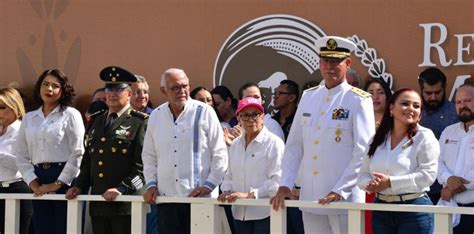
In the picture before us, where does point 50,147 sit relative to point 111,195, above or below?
above

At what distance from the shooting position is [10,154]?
7.89 metres

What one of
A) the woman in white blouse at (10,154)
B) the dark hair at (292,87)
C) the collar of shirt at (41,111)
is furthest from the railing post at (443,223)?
the woman in white blouse at (10,154)

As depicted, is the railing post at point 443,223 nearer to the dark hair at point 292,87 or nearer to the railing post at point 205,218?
the railing post at point 205,218

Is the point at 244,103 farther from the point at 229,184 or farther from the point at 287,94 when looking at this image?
the point at 287,94

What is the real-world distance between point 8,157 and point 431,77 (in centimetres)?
333

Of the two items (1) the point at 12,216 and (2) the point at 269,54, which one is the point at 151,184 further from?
(2) the point at 269,54

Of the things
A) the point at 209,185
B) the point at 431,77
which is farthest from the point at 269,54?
the point at 209,185

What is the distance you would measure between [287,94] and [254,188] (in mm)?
1673

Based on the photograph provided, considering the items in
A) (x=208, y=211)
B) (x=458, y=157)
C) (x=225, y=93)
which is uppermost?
(x=225, y=93)

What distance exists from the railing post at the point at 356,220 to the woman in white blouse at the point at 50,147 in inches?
96.0

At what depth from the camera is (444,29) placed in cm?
770

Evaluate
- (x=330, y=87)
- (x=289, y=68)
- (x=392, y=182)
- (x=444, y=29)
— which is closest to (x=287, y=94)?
(x=289, y=68)

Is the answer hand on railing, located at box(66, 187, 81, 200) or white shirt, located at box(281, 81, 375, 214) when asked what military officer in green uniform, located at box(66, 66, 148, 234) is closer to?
hand on railing, located at box(66, 187, 81, 200)

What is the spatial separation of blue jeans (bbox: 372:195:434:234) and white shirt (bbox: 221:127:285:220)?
956mm
